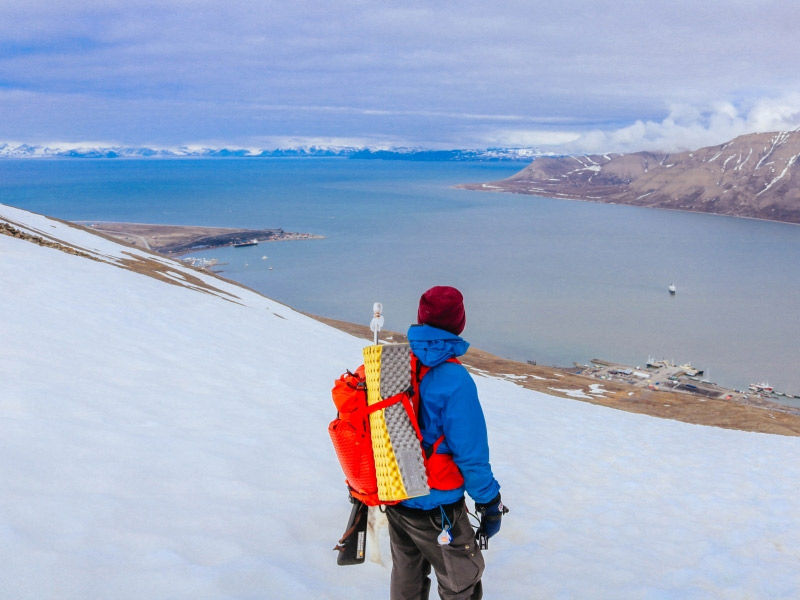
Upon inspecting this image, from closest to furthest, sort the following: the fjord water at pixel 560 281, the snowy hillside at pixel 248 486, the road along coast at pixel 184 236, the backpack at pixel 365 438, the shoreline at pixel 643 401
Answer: the backpack at pixel 365 438 → the snowy hillside at pixel 248 486 → the shoreline at pixel 643 401 → the fjord water at pixel 560 281 → the road along coast at pixel 184 236

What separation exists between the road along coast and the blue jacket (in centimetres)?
11727

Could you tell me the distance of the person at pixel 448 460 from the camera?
3.48 meters

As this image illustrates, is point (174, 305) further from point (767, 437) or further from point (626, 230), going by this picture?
point (626, 230)

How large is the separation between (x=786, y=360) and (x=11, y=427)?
7024 cm

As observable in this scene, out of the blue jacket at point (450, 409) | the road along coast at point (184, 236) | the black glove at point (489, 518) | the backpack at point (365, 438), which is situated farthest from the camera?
the road along coast at point (184, 236)

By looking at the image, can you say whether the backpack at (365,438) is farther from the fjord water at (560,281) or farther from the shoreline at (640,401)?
the shoreline at (640,401)

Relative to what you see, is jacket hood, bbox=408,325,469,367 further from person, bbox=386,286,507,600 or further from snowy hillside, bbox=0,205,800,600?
snowy hillside, bbox=0,205,800,600

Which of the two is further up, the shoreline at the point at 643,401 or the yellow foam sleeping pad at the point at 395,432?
the yellow foam sleeping pad at the point at 395,432

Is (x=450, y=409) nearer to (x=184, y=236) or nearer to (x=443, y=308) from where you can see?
(x=443, y=308)

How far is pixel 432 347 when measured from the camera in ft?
11.5

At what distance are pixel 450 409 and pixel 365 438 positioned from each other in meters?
0.63

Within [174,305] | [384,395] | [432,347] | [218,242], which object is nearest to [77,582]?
[384,395]

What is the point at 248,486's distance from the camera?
632 centimetres

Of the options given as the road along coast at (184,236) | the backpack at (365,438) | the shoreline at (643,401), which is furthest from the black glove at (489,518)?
the road along coast at (184,236)
